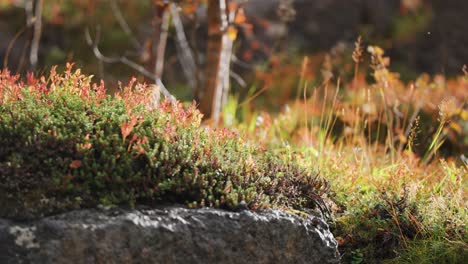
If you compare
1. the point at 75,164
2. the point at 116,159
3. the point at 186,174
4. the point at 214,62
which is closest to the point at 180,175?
the point at 186,174

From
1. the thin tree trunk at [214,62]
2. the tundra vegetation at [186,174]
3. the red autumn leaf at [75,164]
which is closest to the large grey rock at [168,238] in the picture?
the tundra vegetation at [186,174]

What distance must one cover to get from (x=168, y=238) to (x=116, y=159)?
2.02 feet

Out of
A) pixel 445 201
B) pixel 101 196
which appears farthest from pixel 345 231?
pixel 101 196

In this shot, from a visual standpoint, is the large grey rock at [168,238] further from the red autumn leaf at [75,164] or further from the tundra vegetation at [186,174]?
the red autumn leaf at [75,164]

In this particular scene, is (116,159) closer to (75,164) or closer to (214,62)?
(75,164)

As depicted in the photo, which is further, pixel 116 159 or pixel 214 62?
pixel 214 62

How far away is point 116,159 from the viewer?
3969 mm

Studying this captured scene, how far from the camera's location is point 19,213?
144 inches

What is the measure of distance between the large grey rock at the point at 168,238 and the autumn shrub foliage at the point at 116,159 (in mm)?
112

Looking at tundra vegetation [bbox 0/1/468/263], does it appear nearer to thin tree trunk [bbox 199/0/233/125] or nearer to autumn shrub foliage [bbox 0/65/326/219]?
autumn shrub foliage [bbox 0/65/326/219]

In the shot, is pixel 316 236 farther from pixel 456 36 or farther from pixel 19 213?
pixel 456 36

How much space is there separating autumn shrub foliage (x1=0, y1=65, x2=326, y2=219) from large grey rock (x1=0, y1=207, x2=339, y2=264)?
112 millimetres

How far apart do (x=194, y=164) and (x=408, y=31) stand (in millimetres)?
9691

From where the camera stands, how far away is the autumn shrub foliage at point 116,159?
3.77m
